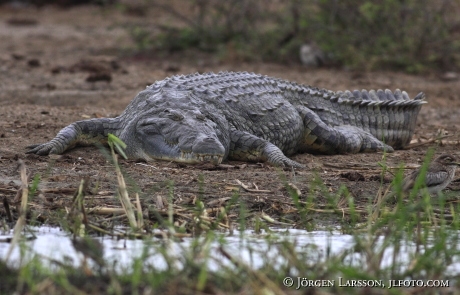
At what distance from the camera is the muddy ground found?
4820mm

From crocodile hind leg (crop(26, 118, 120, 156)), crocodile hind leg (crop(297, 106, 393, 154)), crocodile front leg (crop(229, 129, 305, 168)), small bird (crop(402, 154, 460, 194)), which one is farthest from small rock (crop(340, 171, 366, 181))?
crocodile hind leg (crop(26, 118, 120, 156))

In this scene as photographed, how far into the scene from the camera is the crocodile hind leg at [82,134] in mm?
6070

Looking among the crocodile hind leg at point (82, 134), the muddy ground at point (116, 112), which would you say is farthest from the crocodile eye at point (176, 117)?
the crocodile hind leg at point (82, 134)

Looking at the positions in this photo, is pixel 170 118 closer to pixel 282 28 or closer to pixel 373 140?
pixel 373 140

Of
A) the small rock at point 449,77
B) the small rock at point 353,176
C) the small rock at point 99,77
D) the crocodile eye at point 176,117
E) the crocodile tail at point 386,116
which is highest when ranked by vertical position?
the crocodile eye at point 176,117

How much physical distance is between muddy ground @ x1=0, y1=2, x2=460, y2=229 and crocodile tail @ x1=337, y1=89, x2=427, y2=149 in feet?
0.87

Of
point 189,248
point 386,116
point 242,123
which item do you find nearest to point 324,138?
point 242,123

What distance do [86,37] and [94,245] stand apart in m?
13.4

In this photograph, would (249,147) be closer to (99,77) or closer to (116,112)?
(116,112)

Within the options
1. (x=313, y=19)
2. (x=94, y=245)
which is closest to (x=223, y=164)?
(x=94, y=245)

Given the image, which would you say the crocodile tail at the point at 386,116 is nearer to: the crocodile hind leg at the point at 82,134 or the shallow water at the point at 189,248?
the crocodile hind leg at the point at 82,134

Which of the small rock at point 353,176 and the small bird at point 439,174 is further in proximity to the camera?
the small rock at point 353,176

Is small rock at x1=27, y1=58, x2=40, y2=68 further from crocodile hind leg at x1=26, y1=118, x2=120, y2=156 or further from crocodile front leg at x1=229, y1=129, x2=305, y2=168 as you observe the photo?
crocodile front leg at x1=229, y1=129, x2=305, y2=168

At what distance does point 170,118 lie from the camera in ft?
19.4
